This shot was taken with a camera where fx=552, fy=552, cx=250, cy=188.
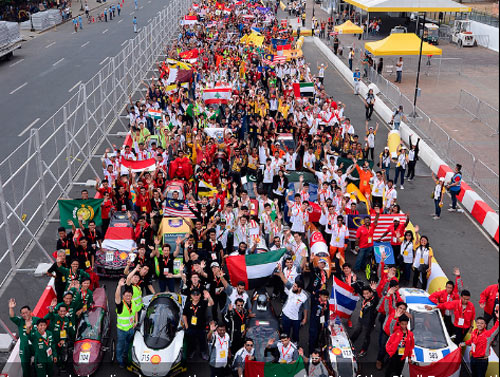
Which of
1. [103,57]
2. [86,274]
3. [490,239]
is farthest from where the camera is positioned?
[103,57]

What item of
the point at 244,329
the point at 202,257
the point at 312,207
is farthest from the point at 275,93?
the point at 244,329

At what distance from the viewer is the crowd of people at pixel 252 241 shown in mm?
10594

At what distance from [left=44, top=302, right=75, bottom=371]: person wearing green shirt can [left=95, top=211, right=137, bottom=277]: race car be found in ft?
10.7

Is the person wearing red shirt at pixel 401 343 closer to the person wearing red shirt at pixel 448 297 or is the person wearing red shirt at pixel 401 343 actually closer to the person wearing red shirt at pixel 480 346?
the person wearing red shirt at pixel 480 346

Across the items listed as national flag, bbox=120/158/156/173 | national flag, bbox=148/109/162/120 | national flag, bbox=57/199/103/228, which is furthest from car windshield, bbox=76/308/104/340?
national flag, bbox=148/109/162/120

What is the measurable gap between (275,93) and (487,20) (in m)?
32.5

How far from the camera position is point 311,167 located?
18781 mm

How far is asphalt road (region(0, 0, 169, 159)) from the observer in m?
28.4

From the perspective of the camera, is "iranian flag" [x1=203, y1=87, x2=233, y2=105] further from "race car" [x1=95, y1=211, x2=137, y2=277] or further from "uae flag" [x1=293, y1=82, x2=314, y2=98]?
"race car" [x1=95, y1=211, x2=137, y2=277]

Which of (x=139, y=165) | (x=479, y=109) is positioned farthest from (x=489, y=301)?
(x=479, y=109)

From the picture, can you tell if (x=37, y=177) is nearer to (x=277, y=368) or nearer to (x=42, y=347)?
(x=42, y=347)

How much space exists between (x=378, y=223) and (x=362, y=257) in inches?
38.9

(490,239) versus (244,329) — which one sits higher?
(244,329)

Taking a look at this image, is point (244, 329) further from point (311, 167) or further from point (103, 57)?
point (103, 57)
